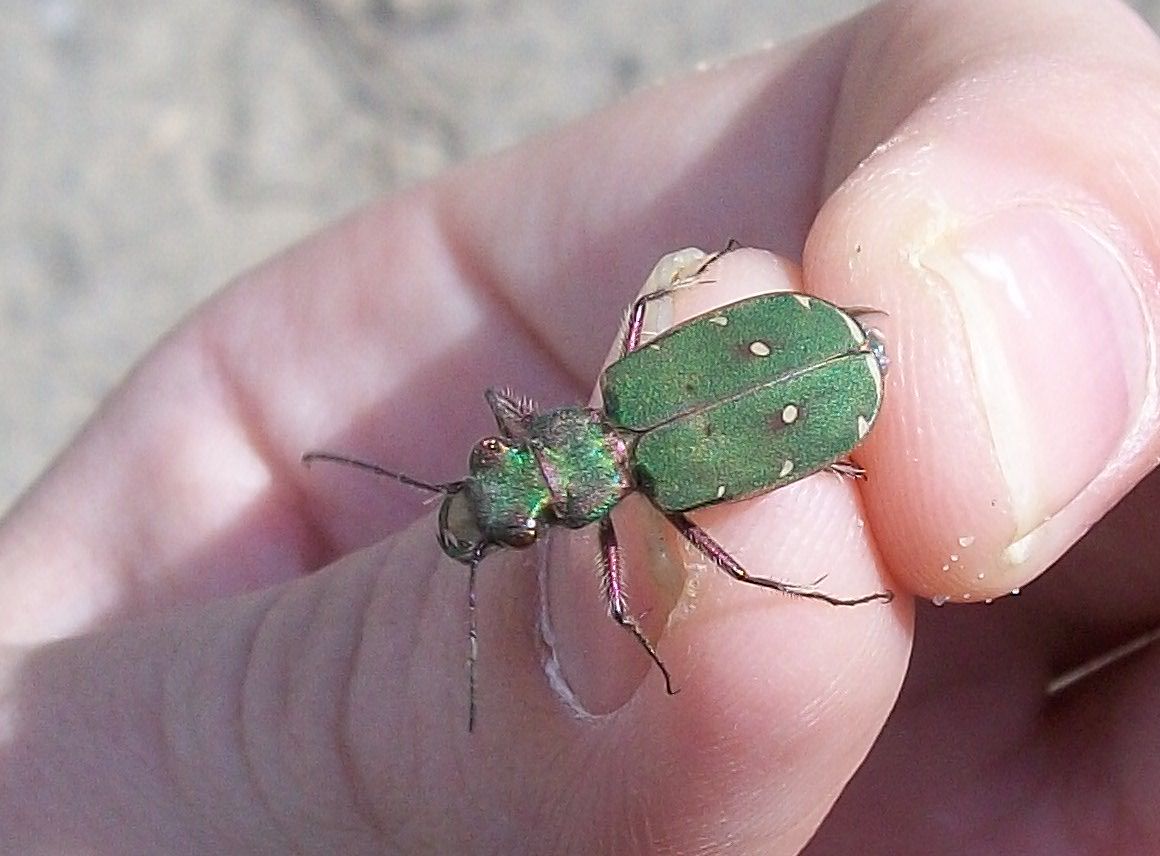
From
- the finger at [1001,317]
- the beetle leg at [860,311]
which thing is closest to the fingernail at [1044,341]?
the finger at [1001,317]

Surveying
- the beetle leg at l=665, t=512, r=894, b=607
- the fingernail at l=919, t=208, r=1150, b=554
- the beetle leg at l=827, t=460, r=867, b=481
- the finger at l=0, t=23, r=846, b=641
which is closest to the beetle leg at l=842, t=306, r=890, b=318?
the fingernail at l=919, t=208, r=1150, b=554

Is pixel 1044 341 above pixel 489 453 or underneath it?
underneath

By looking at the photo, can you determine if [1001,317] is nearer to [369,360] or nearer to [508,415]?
[508,415]

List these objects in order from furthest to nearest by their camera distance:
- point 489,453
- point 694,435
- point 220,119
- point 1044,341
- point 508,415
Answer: point 220,119
point 508,415
point 489,453
point 694,435
point 1044,341

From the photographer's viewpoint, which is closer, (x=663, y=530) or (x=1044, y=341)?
(x=1044, y=341)

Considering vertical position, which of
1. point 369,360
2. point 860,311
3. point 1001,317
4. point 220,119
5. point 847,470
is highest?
point 220,119

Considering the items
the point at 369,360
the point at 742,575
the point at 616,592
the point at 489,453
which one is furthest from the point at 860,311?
the point at 369,360
